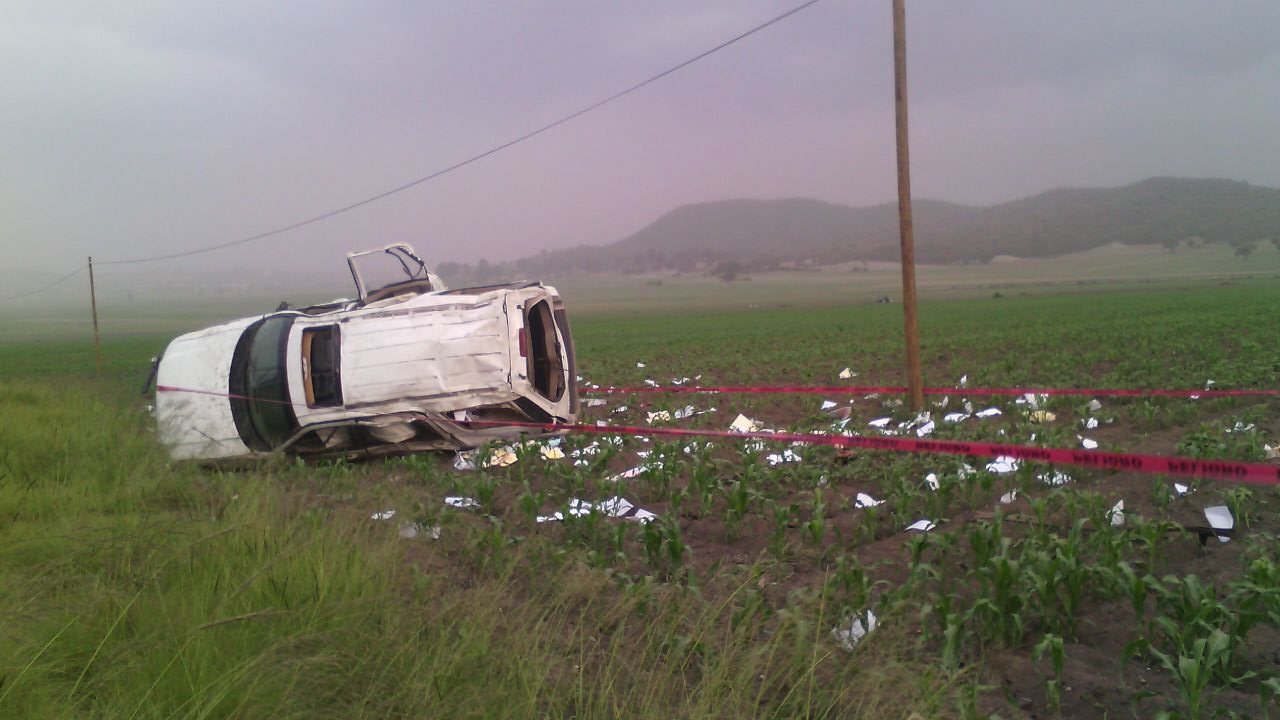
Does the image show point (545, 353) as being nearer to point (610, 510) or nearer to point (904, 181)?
point (610, 510)

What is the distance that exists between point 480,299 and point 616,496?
2.98 m

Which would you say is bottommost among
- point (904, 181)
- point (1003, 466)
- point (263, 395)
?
point (1003, 466)

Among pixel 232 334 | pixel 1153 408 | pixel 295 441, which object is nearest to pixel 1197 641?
pixel 1153 408

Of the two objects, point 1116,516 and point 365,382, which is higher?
point 365,382

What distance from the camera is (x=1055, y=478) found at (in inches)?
230

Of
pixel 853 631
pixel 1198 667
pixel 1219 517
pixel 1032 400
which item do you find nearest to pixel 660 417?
pixel 1032 400

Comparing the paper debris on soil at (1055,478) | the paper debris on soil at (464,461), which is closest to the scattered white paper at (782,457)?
the paper debris on soil at (1055,478)

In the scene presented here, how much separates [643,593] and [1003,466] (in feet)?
12.1

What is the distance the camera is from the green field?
277 centimetres

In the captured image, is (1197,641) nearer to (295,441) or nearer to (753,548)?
(753,548)

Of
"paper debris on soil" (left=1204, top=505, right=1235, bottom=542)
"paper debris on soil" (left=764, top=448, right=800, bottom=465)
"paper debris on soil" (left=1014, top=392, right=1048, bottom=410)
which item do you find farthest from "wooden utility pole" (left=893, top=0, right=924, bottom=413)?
"paper debris on soil" (left=1204, top=505, right=1235, bottom=542)

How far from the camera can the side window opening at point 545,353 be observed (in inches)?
360

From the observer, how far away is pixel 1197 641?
9.62 ft

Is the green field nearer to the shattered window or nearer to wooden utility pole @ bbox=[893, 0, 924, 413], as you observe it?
the shattered window
